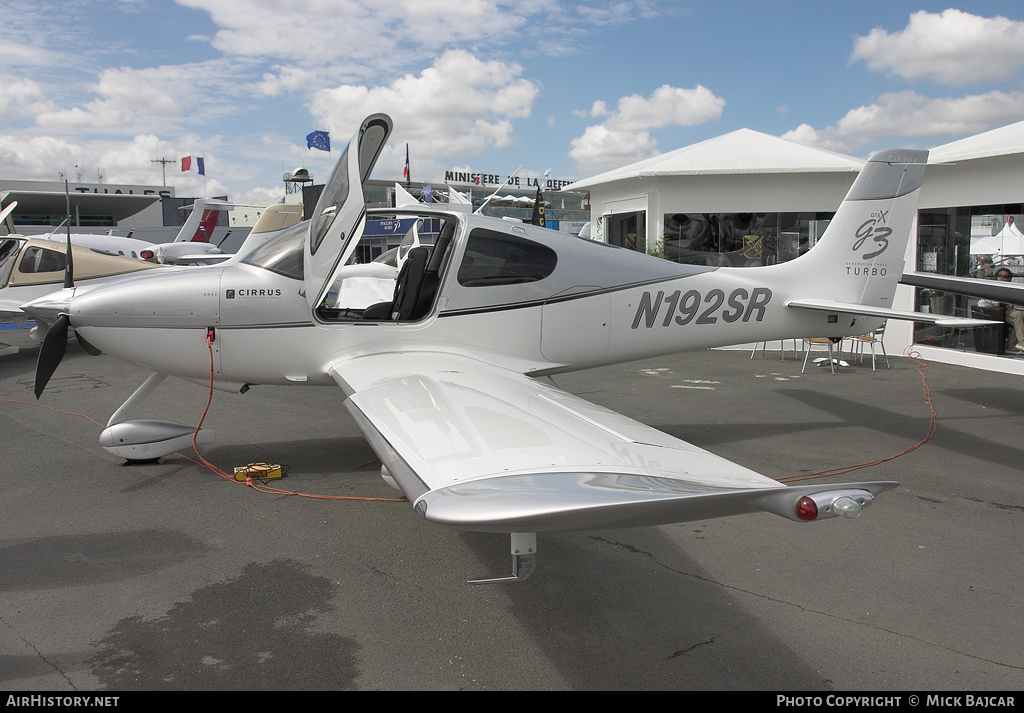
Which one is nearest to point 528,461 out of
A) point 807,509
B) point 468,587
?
point 807,509

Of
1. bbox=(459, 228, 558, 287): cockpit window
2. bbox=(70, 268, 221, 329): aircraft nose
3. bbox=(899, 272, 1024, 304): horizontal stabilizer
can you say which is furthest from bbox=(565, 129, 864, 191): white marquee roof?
bbox=(70, 268, 221, 329): aircraft nose

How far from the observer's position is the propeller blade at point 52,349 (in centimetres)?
487

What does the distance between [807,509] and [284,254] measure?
4.44 meters

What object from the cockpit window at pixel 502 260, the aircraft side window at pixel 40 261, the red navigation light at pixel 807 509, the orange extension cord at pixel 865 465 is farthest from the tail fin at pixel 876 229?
the aircraft side window at pixel 40 261

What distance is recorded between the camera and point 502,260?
5.30 metres

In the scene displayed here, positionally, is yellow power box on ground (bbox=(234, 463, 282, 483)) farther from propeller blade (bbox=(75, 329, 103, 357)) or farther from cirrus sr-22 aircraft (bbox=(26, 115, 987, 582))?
propeller blade (bbox=(75, 329, 103, 357))

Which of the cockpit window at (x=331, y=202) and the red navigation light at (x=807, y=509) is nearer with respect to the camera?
the red navigation light at (x=807, y=509)

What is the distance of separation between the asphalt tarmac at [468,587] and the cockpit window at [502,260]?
192 centimetres

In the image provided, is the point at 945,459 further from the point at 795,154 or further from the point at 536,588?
the point at 795,154

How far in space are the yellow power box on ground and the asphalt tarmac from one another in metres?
0.09

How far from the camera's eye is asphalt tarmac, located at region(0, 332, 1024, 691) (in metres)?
2.82

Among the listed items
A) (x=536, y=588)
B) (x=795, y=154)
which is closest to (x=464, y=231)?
(x=536, y=588)

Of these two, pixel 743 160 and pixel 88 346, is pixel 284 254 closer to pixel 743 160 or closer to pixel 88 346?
pixel 88 346

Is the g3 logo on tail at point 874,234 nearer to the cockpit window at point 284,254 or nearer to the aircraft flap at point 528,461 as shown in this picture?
the aircraft flap at point 528,461
